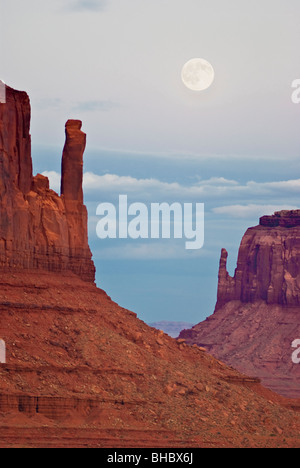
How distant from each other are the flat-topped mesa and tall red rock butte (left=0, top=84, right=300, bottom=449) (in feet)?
0.31

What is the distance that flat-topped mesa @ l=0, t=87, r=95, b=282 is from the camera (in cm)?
11444

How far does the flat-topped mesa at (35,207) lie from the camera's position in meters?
114

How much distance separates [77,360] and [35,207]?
13972 mm

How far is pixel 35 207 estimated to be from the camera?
386 feet

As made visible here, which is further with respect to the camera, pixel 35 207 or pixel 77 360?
pixel 35 207

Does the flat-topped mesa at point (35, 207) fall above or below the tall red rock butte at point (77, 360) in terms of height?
above

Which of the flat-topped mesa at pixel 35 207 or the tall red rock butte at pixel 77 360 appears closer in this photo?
the tall red rock butte at pixel 77 360

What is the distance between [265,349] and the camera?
653 ft

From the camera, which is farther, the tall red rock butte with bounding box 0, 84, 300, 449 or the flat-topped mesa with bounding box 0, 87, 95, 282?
the flat-topped mesa with bounding box 0, 87, 95, 282

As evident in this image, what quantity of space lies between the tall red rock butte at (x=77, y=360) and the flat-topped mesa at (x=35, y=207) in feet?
0.31

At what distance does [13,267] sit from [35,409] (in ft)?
47.9

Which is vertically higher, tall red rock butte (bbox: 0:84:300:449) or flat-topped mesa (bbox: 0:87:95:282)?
flat-topped mesa (bbox: 0:87:95:282)
